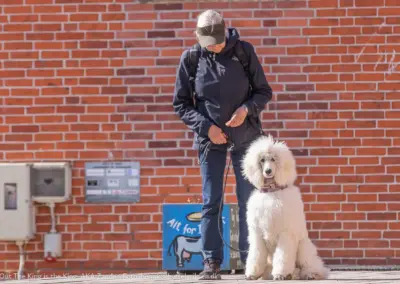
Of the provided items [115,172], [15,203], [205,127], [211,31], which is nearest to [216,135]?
[205,127]

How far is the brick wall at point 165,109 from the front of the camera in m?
8.95

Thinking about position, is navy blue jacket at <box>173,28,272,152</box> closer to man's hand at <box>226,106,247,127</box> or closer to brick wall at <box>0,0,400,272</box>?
man's hand at <box>226,106,247,127</box>

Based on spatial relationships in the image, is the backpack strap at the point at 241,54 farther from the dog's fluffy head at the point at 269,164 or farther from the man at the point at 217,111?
the dog's fluffy head at the point at 269,164

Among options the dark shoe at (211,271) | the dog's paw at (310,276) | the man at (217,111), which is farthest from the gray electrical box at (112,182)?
the dog's paw at (310,276)

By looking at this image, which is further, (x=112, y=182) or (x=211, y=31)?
(x=112, y=182)

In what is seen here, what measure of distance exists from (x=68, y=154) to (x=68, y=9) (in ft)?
3.93

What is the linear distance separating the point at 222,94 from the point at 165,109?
6.62ft

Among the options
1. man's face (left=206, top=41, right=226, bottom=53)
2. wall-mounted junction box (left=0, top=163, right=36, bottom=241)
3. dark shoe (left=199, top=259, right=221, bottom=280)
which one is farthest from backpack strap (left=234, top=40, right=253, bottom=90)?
Answer: wall-mounted junction box (left=0, top=163, right=36, bottom=241)

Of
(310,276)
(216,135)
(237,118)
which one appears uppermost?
(237,118)

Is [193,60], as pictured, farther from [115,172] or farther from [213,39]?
[115,172]

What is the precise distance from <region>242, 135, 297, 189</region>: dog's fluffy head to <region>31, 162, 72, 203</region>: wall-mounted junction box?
2500mm

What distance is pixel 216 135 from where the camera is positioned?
23.0 ft

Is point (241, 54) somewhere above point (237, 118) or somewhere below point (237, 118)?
above

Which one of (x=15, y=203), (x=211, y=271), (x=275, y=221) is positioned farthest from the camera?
(x=15, y=203)
